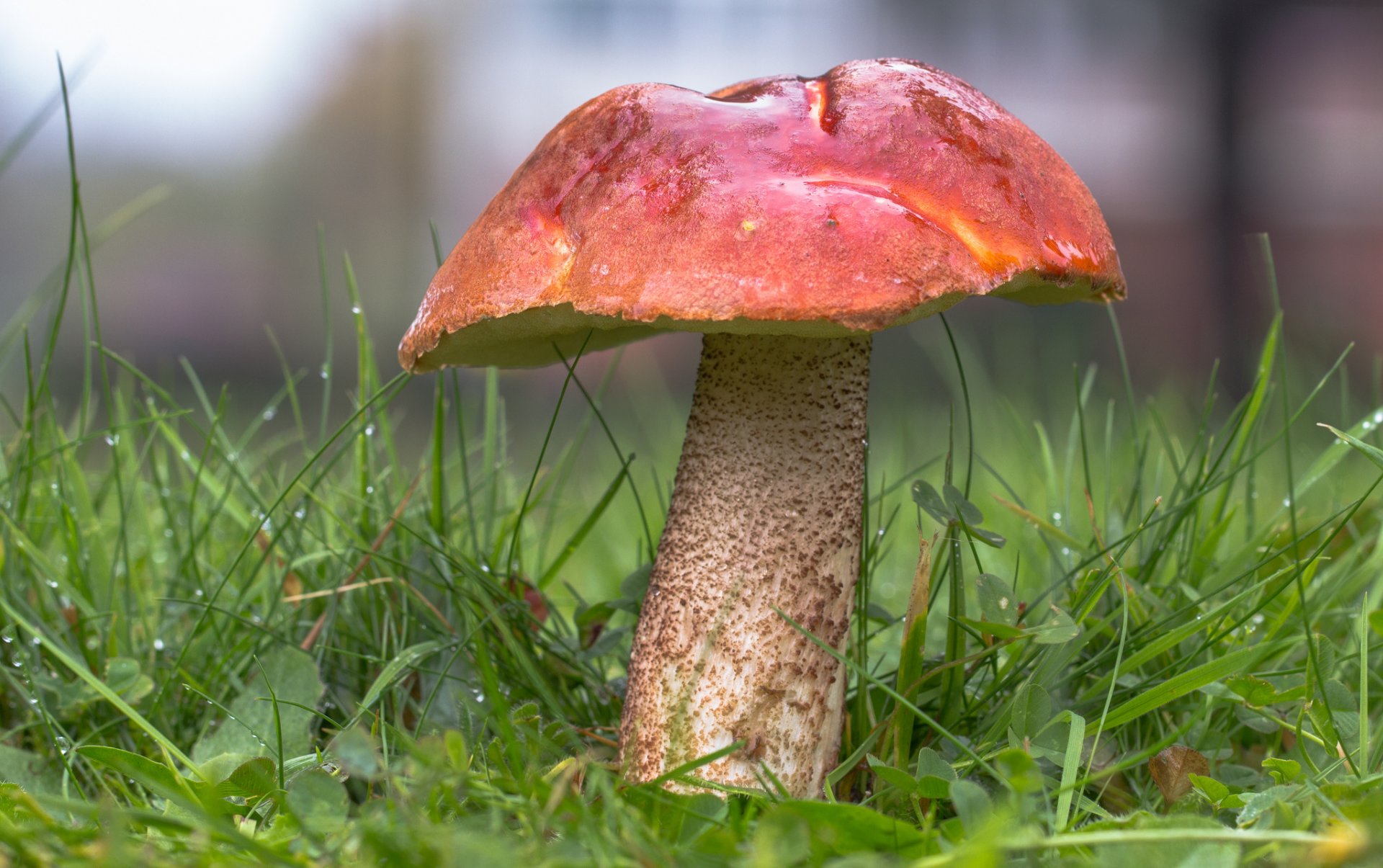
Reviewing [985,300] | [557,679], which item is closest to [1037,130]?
[985,300]

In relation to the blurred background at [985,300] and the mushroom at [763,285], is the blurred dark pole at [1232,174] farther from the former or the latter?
the mushroom at [763,285]

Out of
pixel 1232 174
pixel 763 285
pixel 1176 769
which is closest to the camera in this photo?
pixel 763 285

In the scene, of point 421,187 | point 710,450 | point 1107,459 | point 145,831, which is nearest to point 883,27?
point 421,187

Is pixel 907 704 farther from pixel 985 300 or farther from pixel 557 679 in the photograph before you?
pixel 985 300

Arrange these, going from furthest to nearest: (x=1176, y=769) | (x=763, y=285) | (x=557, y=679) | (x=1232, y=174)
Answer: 1. (x=1232, y=174)
2. (x=557, y=679)
3. (x=1176, y=769)
4. (x=763, y=285)

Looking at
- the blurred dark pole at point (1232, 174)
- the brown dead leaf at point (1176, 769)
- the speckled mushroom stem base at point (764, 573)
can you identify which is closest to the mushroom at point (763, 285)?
the speckled mushroom stem base at point (764, 573)

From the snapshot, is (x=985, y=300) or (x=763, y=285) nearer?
(x=763, y=285)

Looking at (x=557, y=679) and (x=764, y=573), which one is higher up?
(x=764, y=573)

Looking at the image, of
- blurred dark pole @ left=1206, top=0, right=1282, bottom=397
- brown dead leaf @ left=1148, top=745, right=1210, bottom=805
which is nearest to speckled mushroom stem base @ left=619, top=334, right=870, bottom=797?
brown dead leaf @ left=1148, top=745, right=1210, bottom=805
